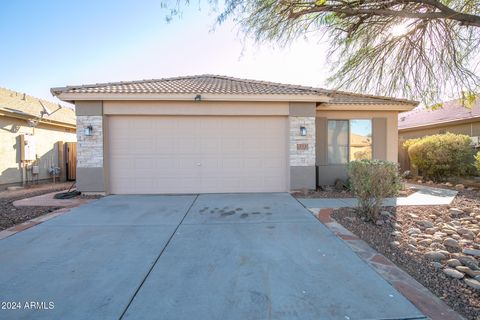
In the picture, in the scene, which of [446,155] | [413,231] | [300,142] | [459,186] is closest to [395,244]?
[413,231]

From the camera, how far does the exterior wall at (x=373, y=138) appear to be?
9055 millimetres

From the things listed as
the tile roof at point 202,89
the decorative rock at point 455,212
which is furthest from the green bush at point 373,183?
the tile roof at point 202,89

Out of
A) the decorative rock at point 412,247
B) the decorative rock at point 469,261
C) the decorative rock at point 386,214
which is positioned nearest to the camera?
the decorative rock at point 469,261

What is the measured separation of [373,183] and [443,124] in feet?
39.7

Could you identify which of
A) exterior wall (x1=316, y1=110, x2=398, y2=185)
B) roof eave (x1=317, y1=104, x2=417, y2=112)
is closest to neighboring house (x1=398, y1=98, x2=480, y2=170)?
roof eave (x1=317, y1=104, x2=417, y2=112)

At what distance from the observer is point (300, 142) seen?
8117 millimetres

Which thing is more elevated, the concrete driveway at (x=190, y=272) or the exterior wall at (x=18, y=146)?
the exterior wall at (x=18, y=146)

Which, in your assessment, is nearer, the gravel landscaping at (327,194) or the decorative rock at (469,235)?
the decorative rock at (469,235)

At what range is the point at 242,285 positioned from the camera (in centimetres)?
281

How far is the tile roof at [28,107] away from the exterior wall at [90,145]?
442 centimetres

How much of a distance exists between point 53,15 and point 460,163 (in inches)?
635

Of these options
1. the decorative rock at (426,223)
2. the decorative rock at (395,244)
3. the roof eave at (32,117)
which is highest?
the roof eave at (32,117)

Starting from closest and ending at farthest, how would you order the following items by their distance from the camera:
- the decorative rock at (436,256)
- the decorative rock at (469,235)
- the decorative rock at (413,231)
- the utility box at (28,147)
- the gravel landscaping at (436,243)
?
the gravel landscaping at (436,243) → the decorative rock at (436,256) → the decorative rock at (469,235) → the decorative rock at (413,231) → the utility box at (28,147)

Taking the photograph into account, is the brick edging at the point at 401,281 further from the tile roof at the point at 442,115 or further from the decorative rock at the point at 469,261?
the tile roof at the point at 442,115
